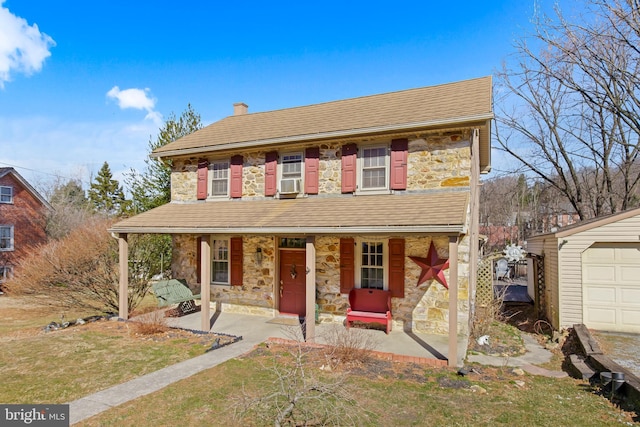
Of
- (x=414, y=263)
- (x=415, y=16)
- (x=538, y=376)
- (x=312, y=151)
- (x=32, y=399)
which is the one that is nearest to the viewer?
(x=32, y=399)

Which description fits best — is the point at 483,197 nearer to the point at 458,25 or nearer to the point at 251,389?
the point at 458,25

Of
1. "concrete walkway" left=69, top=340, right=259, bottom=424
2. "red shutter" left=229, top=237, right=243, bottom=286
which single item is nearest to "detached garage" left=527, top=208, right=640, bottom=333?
"concrete walkway" left=69, top=340, right=259, bottom=424

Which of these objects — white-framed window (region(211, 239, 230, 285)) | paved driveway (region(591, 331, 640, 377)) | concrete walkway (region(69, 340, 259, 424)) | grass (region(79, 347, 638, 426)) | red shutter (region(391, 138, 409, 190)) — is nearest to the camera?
grass (region(79, 347, 638, 426))

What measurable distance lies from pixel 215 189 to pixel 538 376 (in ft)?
32.5

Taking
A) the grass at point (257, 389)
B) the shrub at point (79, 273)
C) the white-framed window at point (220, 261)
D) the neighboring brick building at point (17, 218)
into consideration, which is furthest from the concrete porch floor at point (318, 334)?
the neighboring brick building at point (17, 218)

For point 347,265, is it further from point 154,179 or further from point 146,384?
point 154,179

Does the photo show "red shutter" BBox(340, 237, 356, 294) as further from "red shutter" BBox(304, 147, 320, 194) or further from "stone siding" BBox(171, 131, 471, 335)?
"red shutter" BBox(304, 147, 320, 194)

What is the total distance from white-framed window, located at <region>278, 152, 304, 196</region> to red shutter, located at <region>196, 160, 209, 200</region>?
109 inches

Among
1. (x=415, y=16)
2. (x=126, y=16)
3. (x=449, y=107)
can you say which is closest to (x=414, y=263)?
(x=449, y=107)

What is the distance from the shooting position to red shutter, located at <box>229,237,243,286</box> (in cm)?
1148

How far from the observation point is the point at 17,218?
71.2 feet

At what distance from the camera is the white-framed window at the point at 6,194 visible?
2111 cm

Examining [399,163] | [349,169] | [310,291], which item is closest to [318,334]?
[310,291]

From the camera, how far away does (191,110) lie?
60.6 feet
